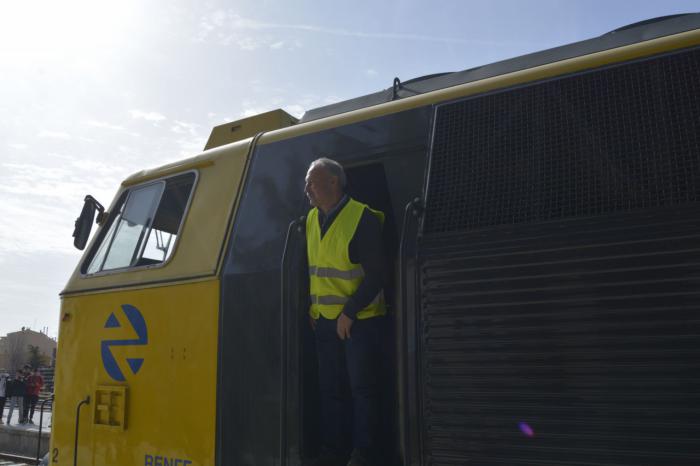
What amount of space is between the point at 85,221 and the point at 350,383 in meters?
2.75

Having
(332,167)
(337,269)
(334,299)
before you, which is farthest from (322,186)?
(334,299)

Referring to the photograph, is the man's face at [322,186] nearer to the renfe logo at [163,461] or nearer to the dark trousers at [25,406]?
the renfe logo at [163,461]

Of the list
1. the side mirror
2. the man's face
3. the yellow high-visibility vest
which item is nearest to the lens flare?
the yellow high-visibility vest

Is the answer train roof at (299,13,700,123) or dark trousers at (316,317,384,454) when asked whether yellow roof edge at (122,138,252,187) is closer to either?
train roof at (299,13,700,123)

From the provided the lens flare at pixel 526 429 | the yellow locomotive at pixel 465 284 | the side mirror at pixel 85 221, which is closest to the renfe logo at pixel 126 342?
the yellow locomotive at pixel 465 284

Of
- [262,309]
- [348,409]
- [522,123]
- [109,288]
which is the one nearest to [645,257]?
[522,123]

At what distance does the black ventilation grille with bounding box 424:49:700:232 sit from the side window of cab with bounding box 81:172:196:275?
202cm

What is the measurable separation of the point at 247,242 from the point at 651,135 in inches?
86.4

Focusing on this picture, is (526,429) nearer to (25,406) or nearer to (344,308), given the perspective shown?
(344,308)

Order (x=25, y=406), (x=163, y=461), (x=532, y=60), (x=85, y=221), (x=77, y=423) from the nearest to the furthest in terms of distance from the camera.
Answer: (x=532, y=60)
(x=163, y=461)
(x=77, y=423)
(x=85, y=221)
(x=25, y=406)

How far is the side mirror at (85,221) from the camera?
16.2 ft

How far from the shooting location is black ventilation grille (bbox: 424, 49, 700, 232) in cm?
257

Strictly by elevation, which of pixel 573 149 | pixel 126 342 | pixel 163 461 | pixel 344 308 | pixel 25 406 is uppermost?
pixel 573 149

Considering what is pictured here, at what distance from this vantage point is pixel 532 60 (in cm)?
354
